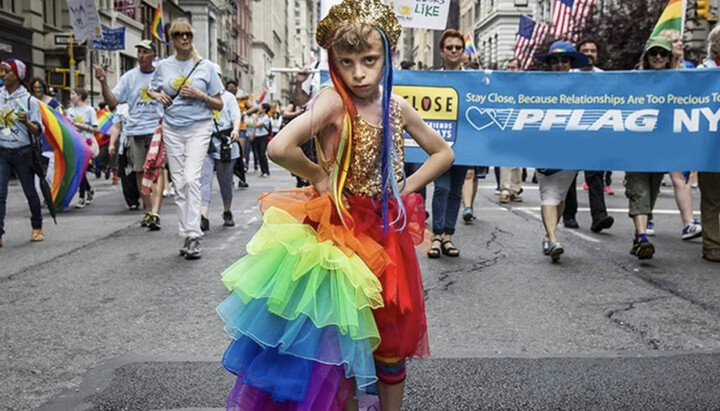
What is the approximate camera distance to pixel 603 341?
4.61 metres

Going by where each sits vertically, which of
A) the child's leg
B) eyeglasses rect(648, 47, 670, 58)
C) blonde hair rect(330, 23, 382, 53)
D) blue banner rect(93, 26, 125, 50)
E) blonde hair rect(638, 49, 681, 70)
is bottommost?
the child's leg

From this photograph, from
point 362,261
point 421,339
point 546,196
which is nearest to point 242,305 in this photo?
point 362,261

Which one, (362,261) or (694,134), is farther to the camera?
(694,134)

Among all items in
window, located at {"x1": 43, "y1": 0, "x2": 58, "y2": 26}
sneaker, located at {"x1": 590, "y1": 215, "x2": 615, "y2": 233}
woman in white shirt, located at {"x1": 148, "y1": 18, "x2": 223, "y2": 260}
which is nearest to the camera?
woman in white shirt, located at {"x1": 148, "y1": 18, "x2": 223, "y2": 260}

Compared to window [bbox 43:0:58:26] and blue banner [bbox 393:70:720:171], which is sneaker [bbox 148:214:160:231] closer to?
blue banner [bbox 393:70:720:171]

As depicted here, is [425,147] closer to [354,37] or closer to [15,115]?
[354,37]

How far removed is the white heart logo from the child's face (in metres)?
5.43

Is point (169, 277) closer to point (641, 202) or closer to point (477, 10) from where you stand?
point (641, 202)

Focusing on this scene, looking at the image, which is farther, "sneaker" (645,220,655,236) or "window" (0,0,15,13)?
"window" (0,0,15,13)

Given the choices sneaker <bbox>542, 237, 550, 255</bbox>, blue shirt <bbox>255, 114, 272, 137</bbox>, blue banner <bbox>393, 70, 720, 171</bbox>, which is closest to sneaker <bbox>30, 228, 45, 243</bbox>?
blue banner <bbox>393, 70, 720, 171</bbox>

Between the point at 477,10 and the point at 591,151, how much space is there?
6735cm

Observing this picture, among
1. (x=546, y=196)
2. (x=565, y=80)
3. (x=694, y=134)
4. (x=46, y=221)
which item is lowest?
(x=46, y=221)

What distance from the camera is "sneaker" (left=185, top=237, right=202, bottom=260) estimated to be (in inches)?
291

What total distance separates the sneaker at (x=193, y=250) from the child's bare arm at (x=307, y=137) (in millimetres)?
4741
